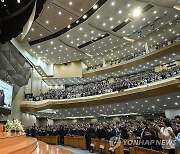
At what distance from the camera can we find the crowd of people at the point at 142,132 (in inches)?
159

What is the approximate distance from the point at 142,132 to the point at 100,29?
51.3 feet

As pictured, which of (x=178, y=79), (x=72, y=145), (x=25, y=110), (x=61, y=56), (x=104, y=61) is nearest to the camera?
(x=72, y=145)

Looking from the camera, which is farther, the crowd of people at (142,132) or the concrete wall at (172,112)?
the concrete wall at (172,112)

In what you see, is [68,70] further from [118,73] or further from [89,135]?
[89,135]

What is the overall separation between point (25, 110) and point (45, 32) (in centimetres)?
831

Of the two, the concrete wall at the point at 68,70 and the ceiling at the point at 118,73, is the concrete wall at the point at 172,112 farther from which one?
the concrete wall at the point at 68,70

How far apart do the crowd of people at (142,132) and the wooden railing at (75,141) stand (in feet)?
1.14

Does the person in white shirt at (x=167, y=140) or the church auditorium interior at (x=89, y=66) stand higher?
the church auditorium interior at (x=89, y=66)

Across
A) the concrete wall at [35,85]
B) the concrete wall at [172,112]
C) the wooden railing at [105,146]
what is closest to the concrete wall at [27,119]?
the concrete wall at [35,85]

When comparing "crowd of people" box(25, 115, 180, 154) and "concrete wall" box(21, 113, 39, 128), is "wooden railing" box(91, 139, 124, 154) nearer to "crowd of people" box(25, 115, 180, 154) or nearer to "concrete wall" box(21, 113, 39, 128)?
"crowd of people" box(25, 115, 180, 154)

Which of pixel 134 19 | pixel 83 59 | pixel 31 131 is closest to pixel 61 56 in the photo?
pixel 83 59

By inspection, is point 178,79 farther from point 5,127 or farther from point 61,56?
point 61,56

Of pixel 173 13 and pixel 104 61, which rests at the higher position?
pixel 173 13

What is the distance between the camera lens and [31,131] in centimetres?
1488
